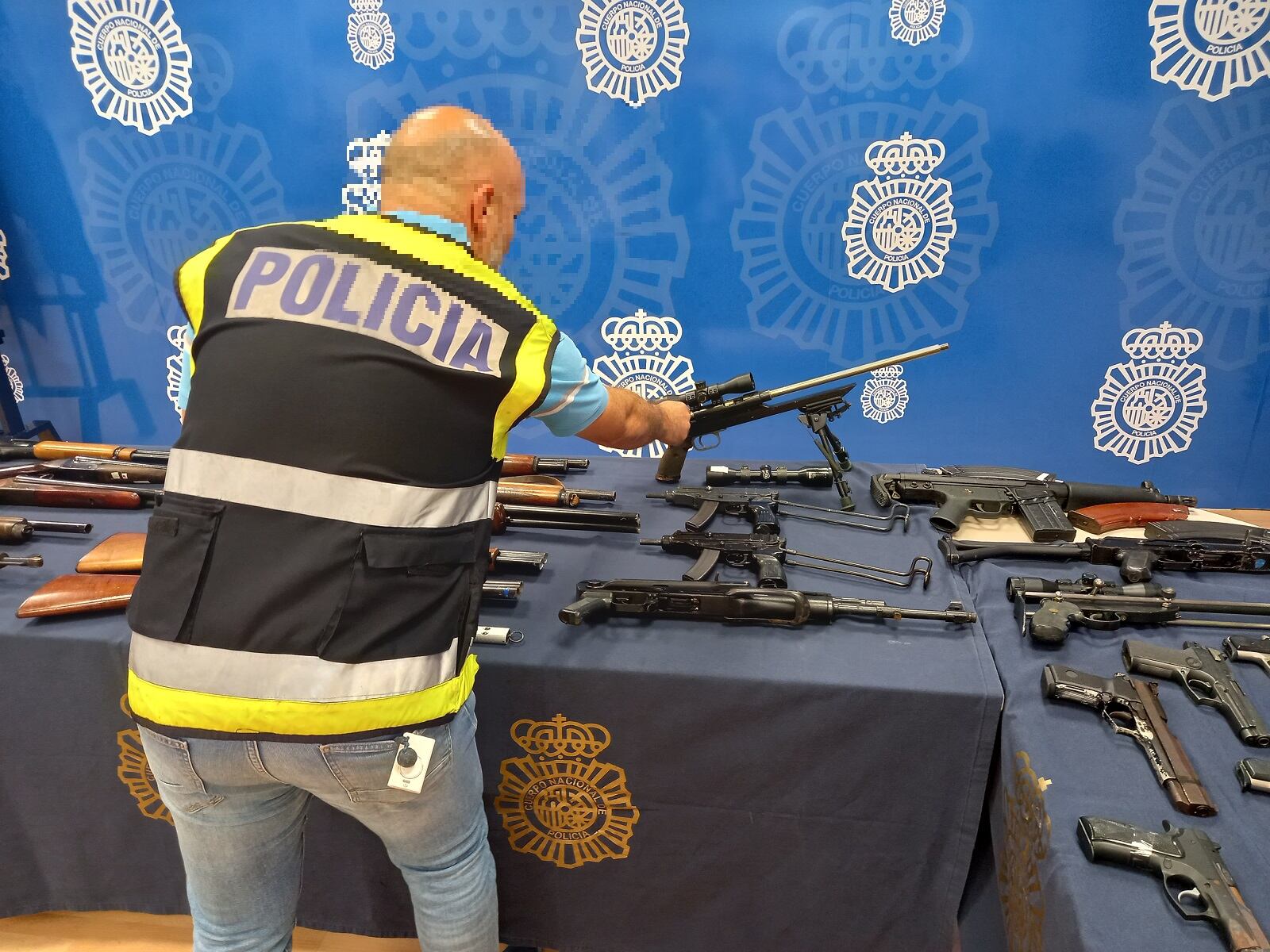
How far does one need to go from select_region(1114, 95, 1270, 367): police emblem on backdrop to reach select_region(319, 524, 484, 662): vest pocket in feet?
11.0

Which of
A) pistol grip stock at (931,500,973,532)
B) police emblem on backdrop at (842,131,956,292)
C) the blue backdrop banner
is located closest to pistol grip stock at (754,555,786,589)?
pistol grip stock at (931,500,973,532)

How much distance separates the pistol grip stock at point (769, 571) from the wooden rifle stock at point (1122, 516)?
3.73 feet

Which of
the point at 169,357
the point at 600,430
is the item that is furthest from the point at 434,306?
the point at 169,357

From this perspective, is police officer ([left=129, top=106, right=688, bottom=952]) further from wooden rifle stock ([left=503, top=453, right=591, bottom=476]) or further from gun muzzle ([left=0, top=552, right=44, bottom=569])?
wooden rifle stock ([left=503, top=453, right=591, bottom=476])

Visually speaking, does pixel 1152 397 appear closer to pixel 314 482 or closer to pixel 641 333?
pixel 641 333

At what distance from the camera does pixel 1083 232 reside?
324cm

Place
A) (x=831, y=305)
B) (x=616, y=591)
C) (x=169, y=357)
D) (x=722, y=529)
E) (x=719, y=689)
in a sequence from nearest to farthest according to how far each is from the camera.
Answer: (x=719, y=689) → (x=616, y=591) → (x=722, y=529) → (x=831, y=305) → (x=169, y=357)

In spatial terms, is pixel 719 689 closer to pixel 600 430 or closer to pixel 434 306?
pixel 600 430

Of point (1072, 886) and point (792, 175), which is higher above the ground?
point (792, 175)

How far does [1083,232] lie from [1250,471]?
1.46 meters

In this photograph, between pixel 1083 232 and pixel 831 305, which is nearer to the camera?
pixel 1083 232

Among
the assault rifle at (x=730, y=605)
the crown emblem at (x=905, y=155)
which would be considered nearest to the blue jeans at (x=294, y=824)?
the assault rifle at (x=730, y=605)

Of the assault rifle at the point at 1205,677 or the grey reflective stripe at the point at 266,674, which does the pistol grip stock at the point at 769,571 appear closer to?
the assault rifle at the point at 1205,677

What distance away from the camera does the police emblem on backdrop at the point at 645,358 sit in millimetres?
3631
